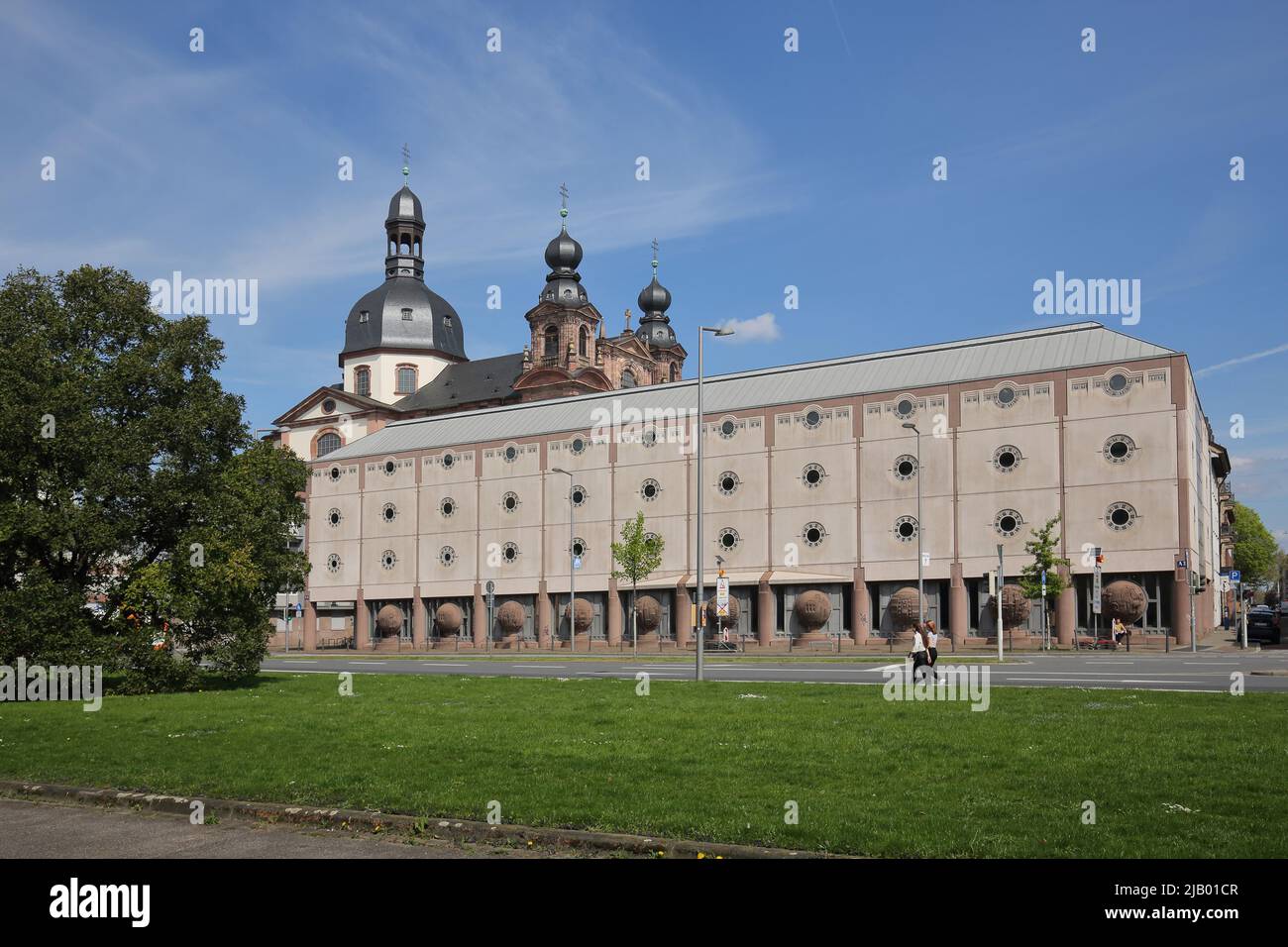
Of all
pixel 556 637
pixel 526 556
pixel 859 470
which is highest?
pixel 859 470

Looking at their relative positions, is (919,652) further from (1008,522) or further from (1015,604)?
(1008,522)

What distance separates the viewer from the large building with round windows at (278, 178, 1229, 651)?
160ft

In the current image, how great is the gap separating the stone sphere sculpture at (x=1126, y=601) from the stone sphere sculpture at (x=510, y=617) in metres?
31.7

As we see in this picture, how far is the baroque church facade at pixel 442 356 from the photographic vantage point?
96.6m

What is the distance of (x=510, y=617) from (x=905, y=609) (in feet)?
77.8

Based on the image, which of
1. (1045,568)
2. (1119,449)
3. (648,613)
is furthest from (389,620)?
(1119,449)

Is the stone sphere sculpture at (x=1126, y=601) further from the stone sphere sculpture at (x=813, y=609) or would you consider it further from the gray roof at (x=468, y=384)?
the gray roof at (x=468, y=384)

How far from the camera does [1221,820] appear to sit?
8.77 m

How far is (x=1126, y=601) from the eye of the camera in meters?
47.7

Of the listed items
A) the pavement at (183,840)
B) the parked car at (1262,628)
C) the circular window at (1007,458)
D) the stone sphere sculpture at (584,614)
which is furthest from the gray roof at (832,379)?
the pavement at (183,840)

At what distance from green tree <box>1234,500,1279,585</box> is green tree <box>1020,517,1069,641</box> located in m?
79.2
